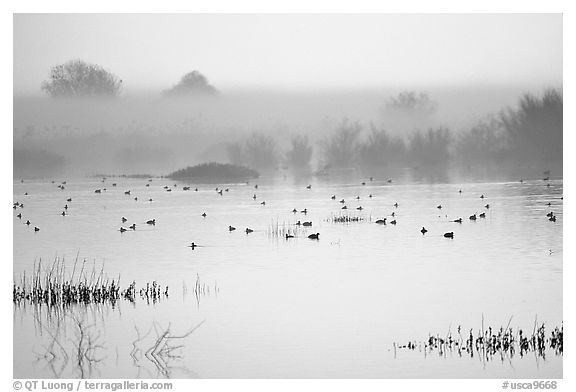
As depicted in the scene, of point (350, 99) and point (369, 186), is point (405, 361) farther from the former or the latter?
point (369, 186)

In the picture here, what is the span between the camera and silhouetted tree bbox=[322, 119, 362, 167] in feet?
161

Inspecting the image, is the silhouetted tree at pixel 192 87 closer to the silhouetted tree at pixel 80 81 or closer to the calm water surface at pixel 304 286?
the silhouetted tree at pixel 80 81

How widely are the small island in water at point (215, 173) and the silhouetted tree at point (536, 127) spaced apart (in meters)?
17.9

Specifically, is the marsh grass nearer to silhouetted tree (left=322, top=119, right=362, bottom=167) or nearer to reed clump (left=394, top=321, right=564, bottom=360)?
reed clump (left=394, top=321, right=564, bottom=360)

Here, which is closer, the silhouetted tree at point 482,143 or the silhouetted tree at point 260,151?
the silhouetted tree at point 482,143

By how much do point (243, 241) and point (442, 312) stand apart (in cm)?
903

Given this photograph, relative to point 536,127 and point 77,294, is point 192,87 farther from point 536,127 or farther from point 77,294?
point 77,294

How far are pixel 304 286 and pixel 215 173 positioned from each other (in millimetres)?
35701

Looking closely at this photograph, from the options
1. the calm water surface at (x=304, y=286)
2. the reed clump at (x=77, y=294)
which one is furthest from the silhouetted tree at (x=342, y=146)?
the reed clump at (x=77, y=294)

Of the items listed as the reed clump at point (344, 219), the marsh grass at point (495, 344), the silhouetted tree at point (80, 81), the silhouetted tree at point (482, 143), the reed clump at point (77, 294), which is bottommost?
the marsh grass at point (495, 344)

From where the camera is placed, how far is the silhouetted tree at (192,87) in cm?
2935

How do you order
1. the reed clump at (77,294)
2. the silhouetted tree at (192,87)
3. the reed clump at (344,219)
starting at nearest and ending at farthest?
the reed clump at (77,294) < the reed clump at (344,219) < the silhouetted tree at (192,87)

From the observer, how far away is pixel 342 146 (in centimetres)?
5459

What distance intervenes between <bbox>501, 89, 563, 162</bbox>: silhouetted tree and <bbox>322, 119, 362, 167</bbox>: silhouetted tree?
13.0 metres
